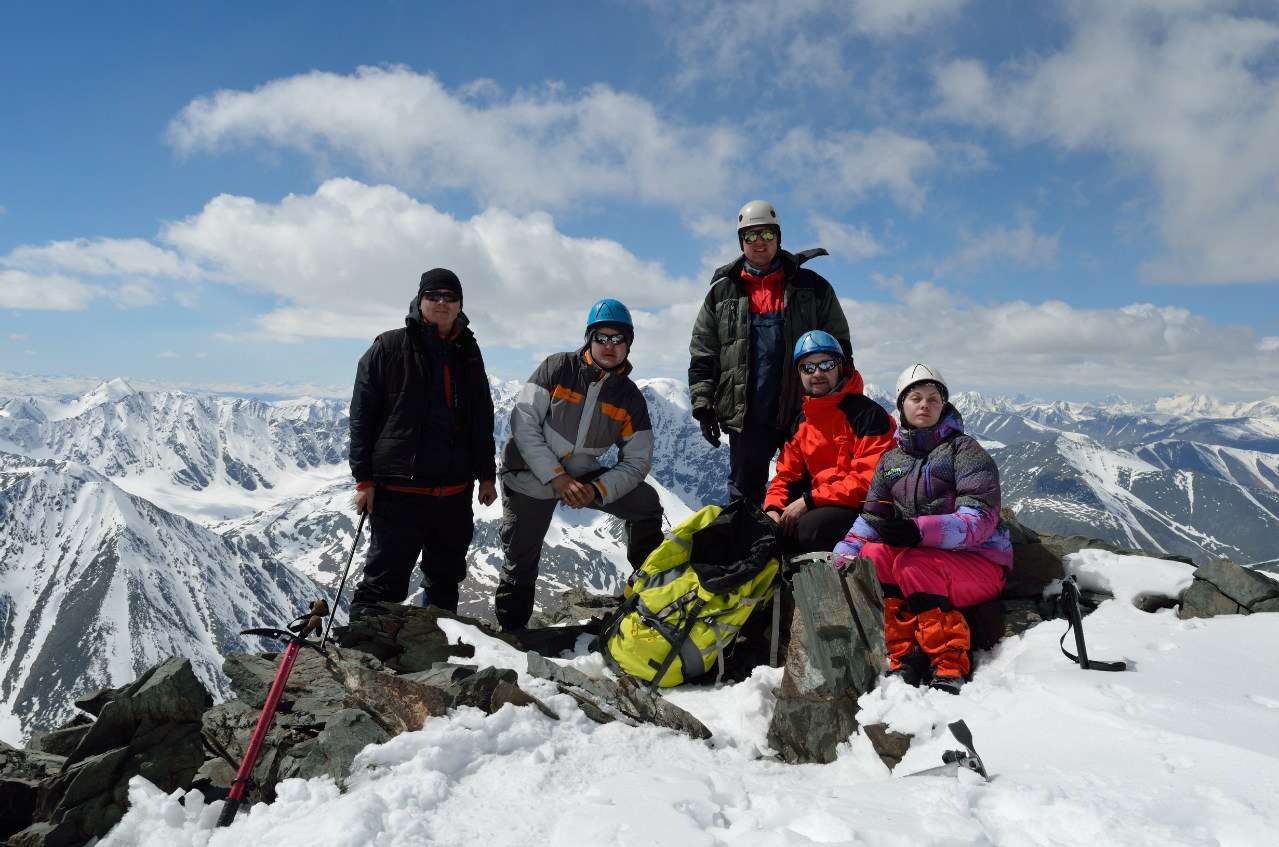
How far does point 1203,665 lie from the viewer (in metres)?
6.05

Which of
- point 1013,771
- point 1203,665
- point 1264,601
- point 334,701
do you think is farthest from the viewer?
point 1264,601

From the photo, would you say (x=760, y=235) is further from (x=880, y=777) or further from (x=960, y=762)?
(x=960, y=762)

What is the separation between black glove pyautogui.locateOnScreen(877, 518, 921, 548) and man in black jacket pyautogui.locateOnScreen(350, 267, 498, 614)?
575 centimetres

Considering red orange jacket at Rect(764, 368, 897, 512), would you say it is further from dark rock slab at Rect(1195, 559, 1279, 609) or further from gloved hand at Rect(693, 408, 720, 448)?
dark rock slab at Rect(1195, 559, 1279, 609)

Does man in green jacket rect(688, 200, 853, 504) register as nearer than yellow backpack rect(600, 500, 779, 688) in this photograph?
No

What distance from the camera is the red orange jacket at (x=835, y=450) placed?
8.73 m

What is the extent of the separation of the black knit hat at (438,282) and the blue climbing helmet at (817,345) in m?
5.18

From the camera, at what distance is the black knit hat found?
947cm

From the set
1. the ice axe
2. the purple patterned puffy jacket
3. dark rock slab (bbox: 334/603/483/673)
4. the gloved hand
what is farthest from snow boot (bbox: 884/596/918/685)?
dark rock slab (bbox: 334/603/483/673)

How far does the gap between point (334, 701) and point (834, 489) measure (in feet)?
21.5

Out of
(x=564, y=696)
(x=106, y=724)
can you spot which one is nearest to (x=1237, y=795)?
(x=564, y=696)

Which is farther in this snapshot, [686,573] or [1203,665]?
[686,573]

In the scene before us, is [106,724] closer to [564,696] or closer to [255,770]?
[255,770]

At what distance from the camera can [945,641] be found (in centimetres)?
695
